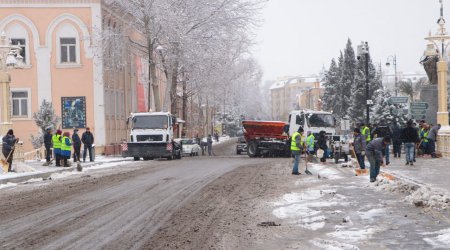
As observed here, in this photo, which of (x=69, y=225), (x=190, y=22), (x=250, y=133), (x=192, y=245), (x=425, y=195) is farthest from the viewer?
(x=190, y=22)

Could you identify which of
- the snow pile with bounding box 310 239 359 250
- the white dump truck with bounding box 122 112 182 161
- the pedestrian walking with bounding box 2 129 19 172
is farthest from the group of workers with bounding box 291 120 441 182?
the pedestrian walking with bounding box 2 129 19 172

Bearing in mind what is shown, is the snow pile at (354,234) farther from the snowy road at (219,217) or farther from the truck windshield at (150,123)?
the truck windshield at (150,123)

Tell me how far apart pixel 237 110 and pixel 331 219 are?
112549 millimetres

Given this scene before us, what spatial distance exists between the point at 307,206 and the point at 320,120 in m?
24.8

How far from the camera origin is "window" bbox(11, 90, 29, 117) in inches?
1903

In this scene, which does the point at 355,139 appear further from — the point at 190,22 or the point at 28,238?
the point at 190,22

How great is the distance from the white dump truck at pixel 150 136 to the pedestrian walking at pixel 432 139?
580 inches

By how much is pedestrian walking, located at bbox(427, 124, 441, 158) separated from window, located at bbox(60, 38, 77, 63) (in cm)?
2727

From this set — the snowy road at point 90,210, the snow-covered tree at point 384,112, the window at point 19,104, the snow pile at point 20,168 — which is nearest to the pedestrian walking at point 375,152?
the snowy road at point 90,210

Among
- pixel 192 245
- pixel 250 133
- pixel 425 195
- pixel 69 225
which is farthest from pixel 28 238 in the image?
pixel 250 133

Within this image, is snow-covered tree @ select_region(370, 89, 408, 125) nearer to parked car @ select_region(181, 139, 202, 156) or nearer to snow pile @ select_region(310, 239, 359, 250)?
parked car @ select_region(181, 139, 202, 156)

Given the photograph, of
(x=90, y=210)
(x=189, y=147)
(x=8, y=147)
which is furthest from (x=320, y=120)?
(x=90, y=210)

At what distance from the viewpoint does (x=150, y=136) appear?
39.1 m

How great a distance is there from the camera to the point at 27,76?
159 feet
